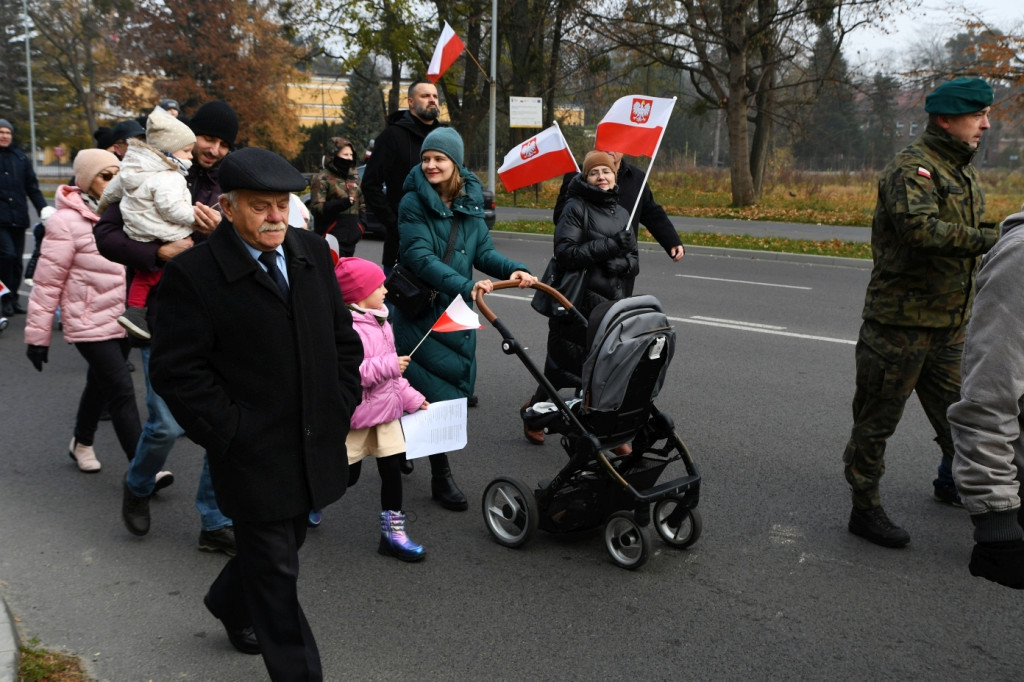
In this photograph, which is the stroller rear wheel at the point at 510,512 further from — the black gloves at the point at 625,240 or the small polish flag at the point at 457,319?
the black gloves at the point at 625,240

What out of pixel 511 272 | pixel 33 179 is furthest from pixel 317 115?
pixel 511 272

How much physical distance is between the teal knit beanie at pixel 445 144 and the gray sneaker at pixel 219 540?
199cm

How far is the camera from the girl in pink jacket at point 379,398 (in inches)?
166

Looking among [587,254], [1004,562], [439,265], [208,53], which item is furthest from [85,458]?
[208,53]

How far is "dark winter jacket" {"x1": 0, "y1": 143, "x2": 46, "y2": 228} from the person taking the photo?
10078mm

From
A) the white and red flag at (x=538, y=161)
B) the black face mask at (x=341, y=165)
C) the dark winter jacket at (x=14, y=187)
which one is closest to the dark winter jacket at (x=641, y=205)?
the white and red flag at (x=538, y=161)

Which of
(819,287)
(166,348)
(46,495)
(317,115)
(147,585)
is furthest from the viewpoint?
(317,115)

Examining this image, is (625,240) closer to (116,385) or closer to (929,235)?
(929,235)

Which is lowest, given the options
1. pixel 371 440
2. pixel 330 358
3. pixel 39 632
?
pixel 39 632

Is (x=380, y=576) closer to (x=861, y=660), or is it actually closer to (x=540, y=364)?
(x=861, y=660)

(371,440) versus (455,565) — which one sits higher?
(371,440)

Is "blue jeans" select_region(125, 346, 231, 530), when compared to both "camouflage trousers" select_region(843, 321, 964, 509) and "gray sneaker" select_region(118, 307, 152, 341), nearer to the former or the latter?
"gray sneaker" select_region(118, 307, 152, 341)

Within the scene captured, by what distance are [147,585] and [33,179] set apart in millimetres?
7863

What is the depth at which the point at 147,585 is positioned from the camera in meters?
4.14
